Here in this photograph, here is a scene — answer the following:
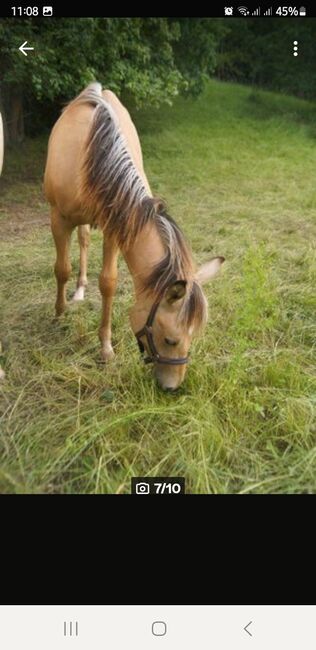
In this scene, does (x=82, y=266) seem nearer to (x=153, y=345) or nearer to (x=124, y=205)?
(x=124, y=205)

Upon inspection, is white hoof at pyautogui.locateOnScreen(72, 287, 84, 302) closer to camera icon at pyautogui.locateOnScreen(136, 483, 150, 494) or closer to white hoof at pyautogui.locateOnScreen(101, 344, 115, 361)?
white hoof at pyautogui.locateOnScreen(101, 344, 115, 361)

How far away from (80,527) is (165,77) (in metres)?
6.35

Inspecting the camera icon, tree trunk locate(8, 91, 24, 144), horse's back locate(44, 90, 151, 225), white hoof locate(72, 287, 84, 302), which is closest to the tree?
tree trunk locate(8, 91, 24, 144)

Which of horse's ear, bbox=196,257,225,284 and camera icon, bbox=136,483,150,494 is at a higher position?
horse's ear, bbox=196,257,225,284

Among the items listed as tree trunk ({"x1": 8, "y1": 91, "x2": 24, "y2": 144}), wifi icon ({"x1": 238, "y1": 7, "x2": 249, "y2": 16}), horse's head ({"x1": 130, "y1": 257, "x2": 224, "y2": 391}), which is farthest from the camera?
tree trunk ({"x1": 8, "y1": 91, "x2": 24, "y2": 144})

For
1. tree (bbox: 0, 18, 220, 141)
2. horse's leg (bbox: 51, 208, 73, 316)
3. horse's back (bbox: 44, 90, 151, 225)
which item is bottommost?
horse's leg (bbox: 51, 208, 73, 316)

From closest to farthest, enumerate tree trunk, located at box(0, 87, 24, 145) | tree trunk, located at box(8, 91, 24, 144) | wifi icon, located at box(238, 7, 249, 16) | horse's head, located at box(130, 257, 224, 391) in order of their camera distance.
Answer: wifi icon, located at box(238, 7, 249, 16) < horse's head, located at box(130, 257, 224, 391) < tree trunk, located at box(0, 87, 24, 145) < tree trunk, located at box(8, 91, 24, 144)

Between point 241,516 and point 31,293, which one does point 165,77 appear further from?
point 241,516

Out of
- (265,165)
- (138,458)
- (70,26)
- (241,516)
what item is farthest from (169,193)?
(241,516)

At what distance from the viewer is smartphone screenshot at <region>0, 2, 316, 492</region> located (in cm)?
170

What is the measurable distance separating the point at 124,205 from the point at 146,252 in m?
0.29

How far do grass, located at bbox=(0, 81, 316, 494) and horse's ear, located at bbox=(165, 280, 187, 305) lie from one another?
18.5 inches

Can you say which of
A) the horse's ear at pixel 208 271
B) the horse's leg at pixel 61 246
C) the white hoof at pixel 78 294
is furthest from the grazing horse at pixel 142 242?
the white hoof at pixel 78 294

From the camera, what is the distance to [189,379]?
2441 millimetres
